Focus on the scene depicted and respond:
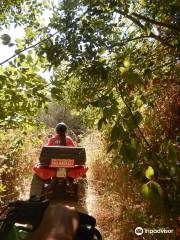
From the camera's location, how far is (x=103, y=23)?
9.86ft

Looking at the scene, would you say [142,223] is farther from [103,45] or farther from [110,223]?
[103,45]

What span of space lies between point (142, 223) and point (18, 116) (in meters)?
2.67

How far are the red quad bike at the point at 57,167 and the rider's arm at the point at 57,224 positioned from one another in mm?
4171

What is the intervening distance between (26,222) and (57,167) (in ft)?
14.6

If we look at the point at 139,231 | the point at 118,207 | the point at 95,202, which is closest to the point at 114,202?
the point at 118,207

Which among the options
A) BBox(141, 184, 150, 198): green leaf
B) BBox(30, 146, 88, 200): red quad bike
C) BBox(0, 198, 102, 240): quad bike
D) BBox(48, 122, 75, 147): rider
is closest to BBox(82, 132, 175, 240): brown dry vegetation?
BBox(30, 146, 88, 200): red quad bike

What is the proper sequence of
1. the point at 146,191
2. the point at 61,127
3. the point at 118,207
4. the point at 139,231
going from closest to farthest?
the point at 146,191
the point at 139,231
the point at 118,207
the point at 61,127

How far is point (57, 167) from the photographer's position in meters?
6.80

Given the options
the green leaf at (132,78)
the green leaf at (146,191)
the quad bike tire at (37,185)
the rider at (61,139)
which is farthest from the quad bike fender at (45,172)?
the green leaf at (146,191)

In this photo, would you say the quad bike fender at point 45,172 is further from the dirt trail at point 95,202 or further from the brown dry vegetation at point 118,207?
the brown dry vegetation at point 118,207

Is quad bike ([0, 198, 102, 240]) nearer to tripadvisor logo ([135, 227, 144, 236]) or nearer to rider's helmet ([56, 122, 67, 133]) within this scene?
tripadvisor logo ([135, 227, 144, 236])

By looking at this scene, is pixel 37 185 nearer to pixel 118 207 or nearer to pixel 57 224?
pixel 118 207

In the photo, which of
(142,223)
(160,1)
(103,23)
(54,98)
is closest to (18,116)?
(54,98)

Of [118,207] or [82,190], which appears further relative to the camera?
[82,190]
